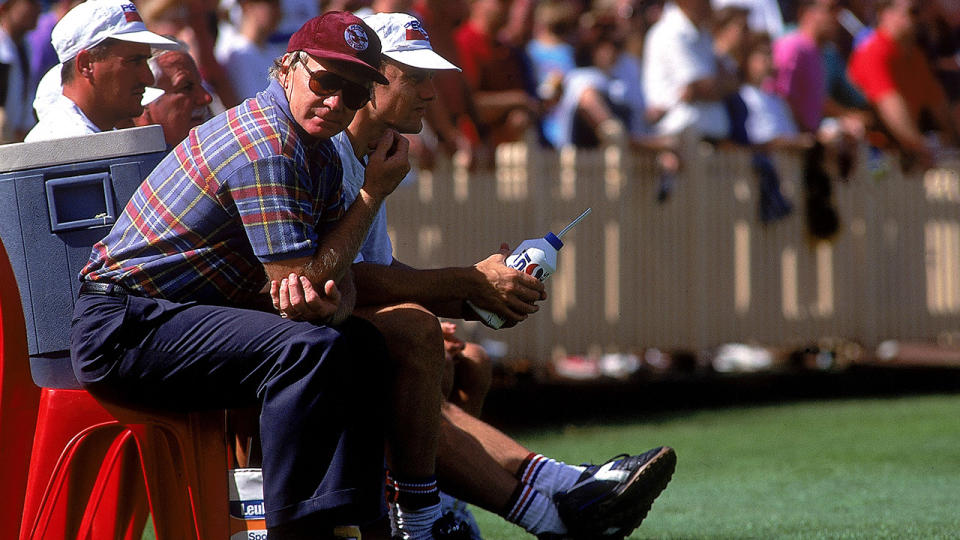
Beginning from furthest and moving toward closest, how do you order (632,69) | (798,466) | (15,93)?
1. (632,69)
2. (15,93)
3. (798,466)

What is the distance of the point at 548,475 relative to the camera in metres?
4.82

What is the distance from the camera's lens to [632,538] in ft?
17.3

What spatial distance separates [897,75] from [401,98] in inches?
358

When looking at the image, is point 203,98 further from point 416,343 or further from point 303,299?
point 303,299

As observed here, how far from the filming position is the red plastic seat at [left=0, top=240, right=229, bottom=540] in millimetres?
3906

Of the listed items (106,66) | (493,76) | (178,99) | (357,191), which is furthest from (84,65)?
(493,76)

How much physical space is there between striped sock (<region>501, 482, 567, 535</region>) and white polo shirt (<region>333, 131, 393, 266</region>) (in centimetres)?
88

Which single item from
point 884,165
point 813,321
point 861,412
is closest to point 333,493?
point 861,412

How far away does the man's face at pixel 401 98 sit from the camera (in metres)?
4.39

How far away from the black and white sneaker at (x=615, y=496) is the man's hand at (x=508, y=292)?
716 millimetres

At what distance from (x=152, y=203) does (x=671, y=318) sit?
7261mm

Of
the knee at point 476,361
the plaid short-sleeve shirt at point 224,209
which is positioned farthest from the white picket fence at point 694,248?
the plaid short-sleeve shirt at point 224,209

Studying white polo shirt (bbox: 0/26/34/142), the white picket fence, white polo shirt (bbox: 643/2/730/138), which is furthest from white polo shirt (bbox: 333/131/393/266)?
white polo shirt (bbox: 643/2/730/138)

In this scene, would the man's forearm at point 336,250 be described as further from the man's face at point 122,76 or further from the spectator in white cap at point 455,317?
the man's face at point 122,76
